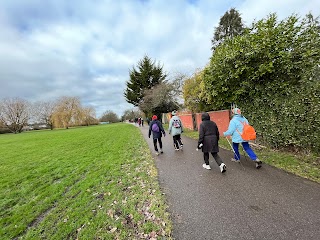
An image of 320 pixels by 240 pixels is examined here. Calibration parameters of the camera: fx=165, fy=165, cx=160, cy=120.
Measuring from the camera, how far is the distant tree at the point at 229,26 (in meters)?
23.1

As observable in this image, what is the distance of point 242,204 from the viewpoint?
286 cm

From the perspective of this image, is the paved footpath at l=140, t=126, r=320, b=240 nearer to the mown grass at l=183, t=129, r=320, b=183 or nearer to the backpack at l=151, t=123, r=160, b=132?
the mown grass at l=183, t=129, r=320, b=183

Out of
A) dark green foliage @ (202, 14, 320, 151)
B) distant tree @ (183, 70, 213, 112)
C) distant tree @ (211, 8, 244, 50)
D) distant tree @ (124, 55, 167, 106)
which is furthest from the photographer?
distant tree @ (124, 55, 167, 106)

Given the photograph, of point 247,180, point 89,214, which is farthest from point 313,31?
point 89,214

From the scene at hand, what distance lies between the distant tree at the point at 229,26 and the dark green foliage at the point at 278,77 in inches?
778

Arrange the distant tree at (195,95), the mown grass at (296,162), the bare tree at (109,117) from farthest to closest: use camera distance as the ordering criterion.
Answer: the bare tree at (109,117), the distant tree at (195,95), the mown grass at (296,162)

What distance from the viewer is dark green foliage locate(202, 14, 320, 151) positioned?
458 cm

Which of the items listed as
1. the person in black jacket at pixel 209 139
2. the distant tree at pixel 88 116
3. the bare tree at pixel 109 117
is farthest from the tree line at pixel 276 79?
the bare tree at pixel 109 117

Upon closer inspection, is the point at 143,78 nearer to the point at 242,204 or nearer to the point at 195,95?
the point at 195,95

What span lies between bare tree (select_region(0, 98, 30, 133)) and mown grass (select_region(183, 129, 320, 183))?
70.1 m

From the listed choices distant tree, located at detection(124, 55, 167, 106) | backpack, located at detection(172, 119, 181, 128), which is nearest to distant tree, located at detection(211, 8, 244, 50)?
distant tree, located at detection(124, 55, 167, 106)

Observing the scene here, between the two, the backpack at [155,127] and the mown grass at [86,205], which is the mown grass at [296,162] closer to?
the mown grass at [86,205]

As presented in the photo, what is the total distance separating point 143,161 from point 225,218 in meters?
4.18

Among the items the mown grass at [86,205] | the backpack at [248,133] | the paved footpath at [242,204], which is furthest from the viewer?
the backpack at [248,133]
